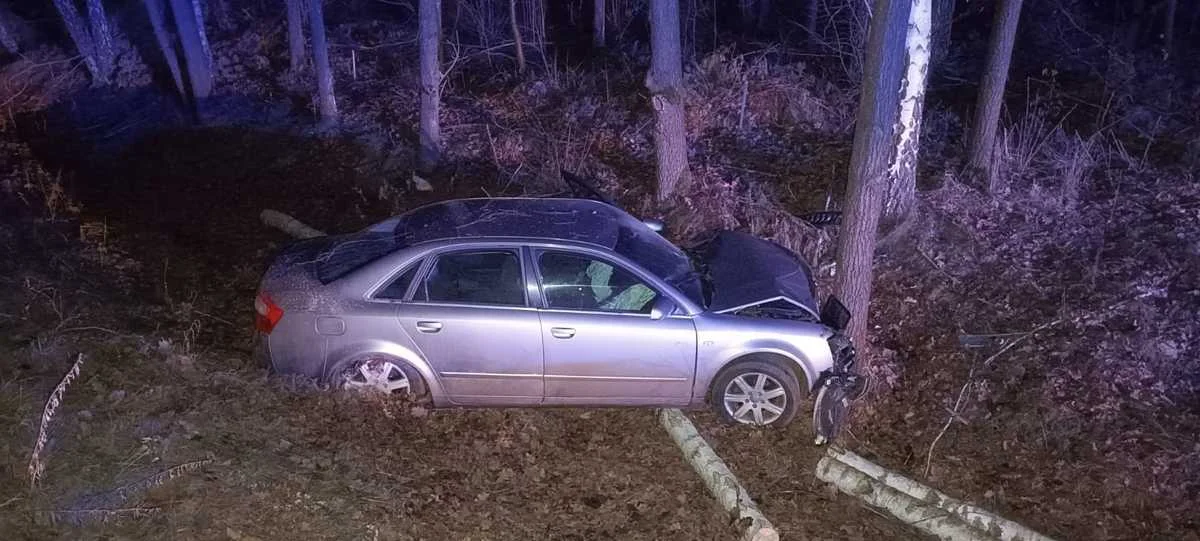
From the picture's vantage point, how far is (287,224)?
9.38m

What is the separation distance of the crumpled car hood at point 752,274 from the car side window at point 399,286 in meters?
2.09

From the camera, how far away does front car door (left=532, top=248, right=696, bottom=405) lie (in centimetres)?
580

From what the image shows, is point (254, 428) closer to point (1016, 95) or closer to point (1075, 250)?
point (1075, 250)

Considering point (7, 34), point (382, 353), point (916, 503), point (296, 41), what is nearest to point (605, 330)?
point (382, 353)

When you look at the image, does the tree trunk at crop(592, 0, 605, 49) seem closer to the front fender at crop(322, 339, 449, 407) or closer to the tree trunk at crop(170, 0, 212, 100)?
the tree trunk at crop(170, 0, 212, 100)

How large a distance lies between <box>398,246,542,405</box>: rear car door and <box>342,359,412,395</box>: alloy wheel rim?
0.93 feet

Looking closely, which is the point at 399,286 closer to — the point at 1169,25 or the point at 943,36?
the point at 943,36

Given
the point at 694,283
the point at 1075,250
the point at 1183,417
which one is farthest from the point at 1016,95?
the point at 694,283

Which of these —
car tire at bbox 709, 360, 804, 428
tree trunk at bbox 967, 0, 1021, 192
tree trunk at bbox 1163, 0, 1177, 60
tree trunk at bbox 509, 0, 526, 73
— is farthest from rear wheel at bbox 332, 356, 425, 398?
tree trunk at bbox 1163, 0, 1177, 60

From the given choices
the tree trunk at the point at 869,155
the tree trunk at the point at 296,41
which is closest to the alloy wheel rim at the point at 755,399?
the tree trunk at the point at 869,155

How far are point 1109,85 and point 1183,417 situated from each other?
24.9ft

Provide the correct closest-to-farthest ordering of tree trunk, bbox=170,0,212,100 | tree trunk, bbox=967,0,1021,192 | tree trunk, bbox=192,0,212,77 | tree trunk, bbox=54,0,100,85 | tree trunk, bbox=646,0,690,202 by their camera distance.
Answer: tree trunk, bbox=646,0,690,202, tree trunk, bbox=967,0,1021,192, tree trunk, bbox=170,0,212,100, tree trunk, bbox=192,0,212,77, tree trunk, bbox=54,0,100,85

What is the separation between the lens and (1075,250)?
26.7 feet

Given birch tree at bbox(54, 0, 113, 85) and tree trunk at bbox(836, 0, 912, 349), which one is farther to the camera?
birch tree at bbox(54, 0, 113, 85)
